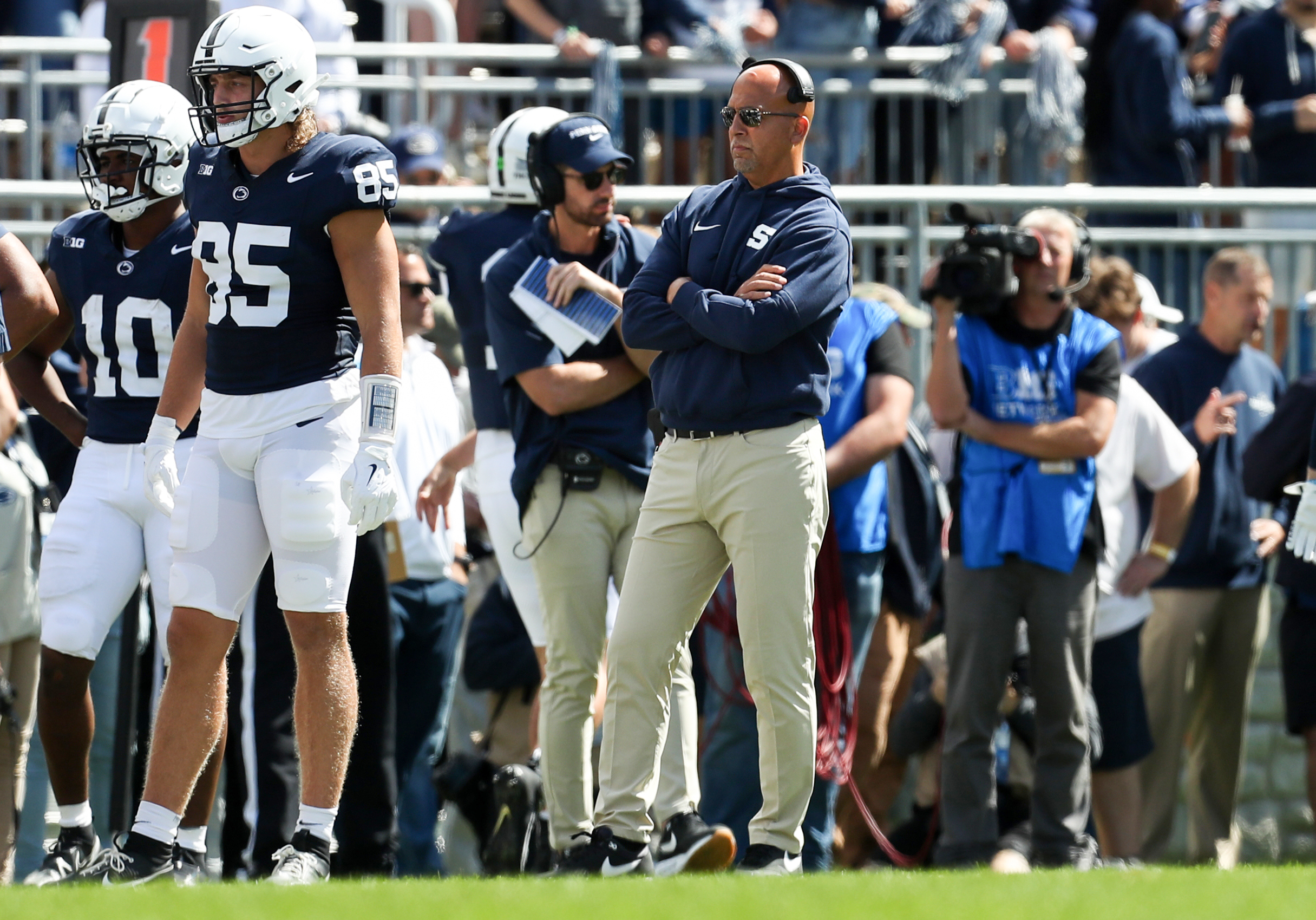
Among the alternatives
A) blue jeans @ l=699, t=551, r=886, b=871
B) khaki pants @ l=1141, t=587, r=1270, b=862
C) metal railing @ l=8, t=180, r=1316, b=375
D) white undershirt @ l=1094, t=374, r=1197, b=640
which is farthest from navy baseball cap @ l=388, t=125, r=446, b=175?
khaki pants @ l=1141, t=587, r=1270, b=862

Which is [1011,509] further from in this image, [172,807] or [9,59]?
[9,59]

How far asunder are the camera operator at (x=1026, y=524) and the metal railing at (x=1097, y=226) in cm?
96

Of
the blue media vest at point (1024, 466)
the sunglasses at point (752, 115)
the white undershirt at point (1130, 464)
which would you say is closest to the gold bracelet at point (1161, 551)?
the white undershirt at point (1130, 464)

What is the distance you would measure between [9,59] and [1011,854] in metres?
6.35

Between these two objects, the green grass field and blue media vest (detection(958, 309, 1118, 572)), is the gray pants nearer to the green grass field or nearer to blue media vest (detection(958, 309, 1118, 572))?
blue media vest (detection(958, 309, 1118, 572))

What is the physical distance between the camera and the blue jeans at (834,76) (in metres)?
9.98

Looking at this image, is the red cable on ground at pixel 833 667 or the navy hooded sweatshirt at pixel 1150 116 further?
the navy hooded sweatshirt at pixel 1150 116

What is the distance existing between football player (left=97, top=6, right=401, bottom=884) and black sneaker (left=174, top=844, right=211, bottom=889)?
0.71ft

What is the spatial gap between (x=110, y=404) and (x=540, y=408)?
1.34 m

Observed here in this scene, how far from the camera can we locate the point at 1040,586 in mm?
6934

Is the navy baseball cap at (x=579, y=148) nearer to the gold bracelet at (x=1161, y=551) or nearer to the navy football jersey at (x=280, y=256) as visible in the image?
the navy football jersey at (x=280, y=256)

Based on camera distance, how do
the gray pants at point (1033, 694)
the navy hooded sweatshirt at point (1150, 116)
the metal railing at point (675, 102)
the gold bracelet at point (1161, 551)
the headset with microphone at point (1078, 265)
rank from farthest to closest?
the navy hooded sweatshirt at point (1150, 116) < the metal railing at point (675, 102) < the gold bracelet at point (1161, 551) < the headset with microphone at point (1078, 265) < the gray pants at point (1033, 694)

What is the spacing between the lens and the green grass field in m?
4.01

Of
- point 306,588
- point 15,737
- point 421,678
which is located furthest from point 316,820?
point 421,678
